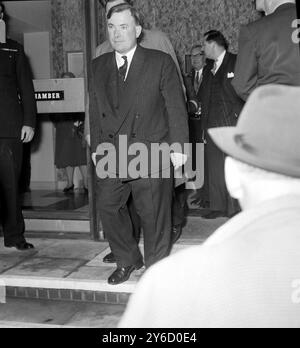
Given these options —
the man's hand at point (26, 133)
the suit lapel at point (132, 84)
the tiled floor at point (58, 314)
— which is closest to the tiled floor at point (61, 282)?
the tiled floor at point (58, 314)

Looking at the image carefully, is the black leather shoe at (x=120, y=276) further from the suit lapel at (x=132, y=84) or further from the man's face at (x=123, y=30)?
the man's face at (x=123, y=30)

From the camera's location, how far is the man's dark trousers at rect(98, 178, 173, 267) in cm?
301

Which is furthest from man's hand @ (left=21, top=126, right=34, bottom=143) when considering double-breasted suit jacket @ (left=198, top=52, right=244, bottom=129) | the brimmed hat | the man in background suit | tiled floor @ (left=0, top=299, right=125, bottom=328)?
the brimmed hat

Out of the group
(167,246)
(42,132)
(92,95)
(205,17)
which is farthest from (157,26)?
(167,246)

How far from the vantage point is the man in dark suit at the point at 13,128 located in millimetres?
3801

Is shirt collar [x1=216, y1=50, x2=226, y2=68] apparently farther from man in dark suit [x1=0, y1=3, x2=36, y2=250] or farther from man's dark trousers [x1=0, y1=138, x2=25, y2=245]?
man's dark trousers [x1=0, y1=138, x2=25, y2=245]

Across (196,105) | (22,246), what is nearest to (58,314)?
(22,246)

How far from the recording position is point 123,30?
115 inches

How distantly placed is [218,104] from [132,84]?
175 cm

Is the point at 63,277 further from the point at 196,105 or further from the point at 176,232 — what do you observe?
the point at 196,105

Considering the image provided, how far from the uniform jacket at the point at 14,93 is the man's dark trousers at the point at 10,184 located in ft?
0.30

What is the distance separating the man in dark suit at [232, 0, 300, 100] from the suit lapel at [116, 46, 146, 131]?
57cm

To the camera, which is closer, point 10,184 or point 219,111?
point 10,184

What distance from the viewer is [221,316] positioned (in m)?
0.84
